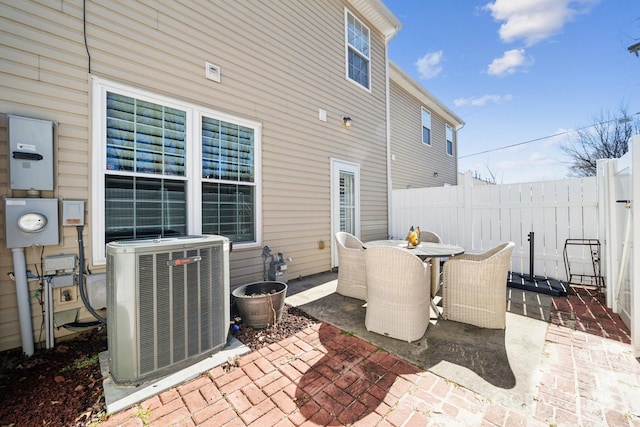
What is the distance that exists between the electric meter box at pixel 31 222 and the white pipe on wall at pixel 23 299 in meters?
0.12

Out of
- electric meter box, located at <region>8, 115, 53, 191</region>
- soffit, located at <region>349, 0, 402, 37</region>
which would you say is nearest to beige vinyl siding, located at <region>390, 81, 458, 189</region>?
soffit, located at <region>349, 0, 402, 37</region>

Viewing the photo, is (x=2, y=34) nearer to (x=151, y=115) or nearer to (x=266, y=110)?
(x=151, y=115)

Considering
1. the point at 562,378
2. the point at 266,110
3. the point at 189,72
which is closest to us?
the point at 562,378

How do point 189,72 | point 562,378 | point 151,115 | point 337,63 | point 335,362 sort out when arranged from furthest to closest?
1. point 337,63
2. point 189,72
3. point 151,115
4. point 335,362
5. point 562,378

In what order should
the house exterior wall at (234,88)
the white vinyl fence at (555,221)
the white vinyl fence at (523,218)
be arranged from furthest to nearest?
1. the white vinyl fence at (523,218)
2. the white vinyl fence at (555,221)
3. the house exterior wall at (234,88)

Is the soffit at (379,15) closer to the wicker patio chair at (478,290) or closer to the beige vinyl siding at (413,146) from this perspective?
the beige vinyl siding at (413,146)

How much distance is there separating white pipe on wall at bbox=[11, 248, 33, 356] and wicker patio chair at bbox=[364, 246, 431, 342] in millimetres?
3141

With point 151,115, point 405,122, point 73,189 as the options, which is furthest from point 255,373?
point 405,122

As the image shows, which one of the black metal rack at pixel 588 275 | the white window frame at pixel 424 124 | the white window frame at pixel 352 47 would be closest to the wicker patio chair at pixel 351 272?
the black metal rack at pixel 588 275

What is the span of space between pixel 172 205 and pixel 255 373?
221 cm

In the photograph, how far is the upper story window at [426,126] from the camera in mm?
9820

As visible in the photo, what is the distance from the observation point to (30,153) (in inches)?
85.7

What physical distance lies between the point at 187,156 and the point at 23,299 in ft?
6.59

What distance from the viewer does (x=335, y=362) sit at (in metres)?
2.17
